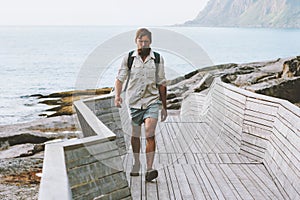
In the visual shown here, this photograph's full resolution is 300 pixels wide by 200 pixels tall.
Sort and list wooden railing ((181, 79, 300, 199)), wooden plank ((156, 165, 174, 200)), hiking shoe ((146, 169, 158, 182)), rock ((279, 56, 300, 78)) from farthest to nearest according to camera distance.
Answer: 1. rock ((279, 56, 300, 78))
2. hiking shoe ((146, 169, 158, 182))
3. wooden railing ((181, 79, 300, 199))
4. wooden plank ((156, 165, 174, 200))

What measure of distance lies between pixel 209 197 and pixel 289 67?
9.05m

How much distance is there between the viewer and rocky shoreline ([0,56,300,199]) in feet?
28.2

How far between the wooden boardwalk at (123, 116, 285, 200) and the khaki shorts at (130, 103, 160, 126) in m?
0.63

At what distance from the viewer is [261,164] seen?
5137mm

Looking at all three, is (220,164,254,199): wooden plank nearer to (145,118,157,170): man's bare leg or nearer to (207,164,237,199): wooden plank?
(207,164,237,199): wooden plank

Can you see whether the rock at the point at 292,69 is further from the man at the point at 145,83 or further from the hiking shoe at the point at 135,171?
the man at the point at 145,83

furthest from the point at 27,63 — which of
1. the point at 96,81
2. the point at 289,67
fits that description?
the point at 96,81

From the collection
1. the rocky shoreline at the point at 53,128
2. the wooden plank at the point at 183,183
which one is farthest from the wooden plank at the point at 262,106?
the rocky shoreline at the point at 53,128

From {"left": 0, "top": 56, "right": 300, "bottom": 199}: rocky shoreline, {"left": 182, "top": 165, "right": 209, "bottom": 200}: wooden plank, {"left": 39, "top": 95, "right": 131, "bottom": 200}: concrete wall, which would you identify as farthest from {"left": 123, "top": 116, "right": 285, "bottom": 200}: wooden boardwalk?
{"left": 0, "top": 56, "right": 300, "bottom": 199}: rocky shoreline

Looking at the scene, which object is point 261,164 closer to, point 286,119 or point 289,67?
point 286,119

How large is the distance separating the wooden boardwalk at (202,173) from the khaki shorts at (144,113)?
0.63 meters

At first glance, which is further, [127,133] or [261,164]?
[127,133]

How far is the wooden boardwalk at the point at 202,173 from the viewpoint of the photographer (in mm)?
4113

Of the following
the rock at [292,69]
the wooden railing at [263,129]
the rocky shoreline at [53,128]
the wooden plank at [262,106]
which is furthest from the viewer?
the rock at [292,69]
